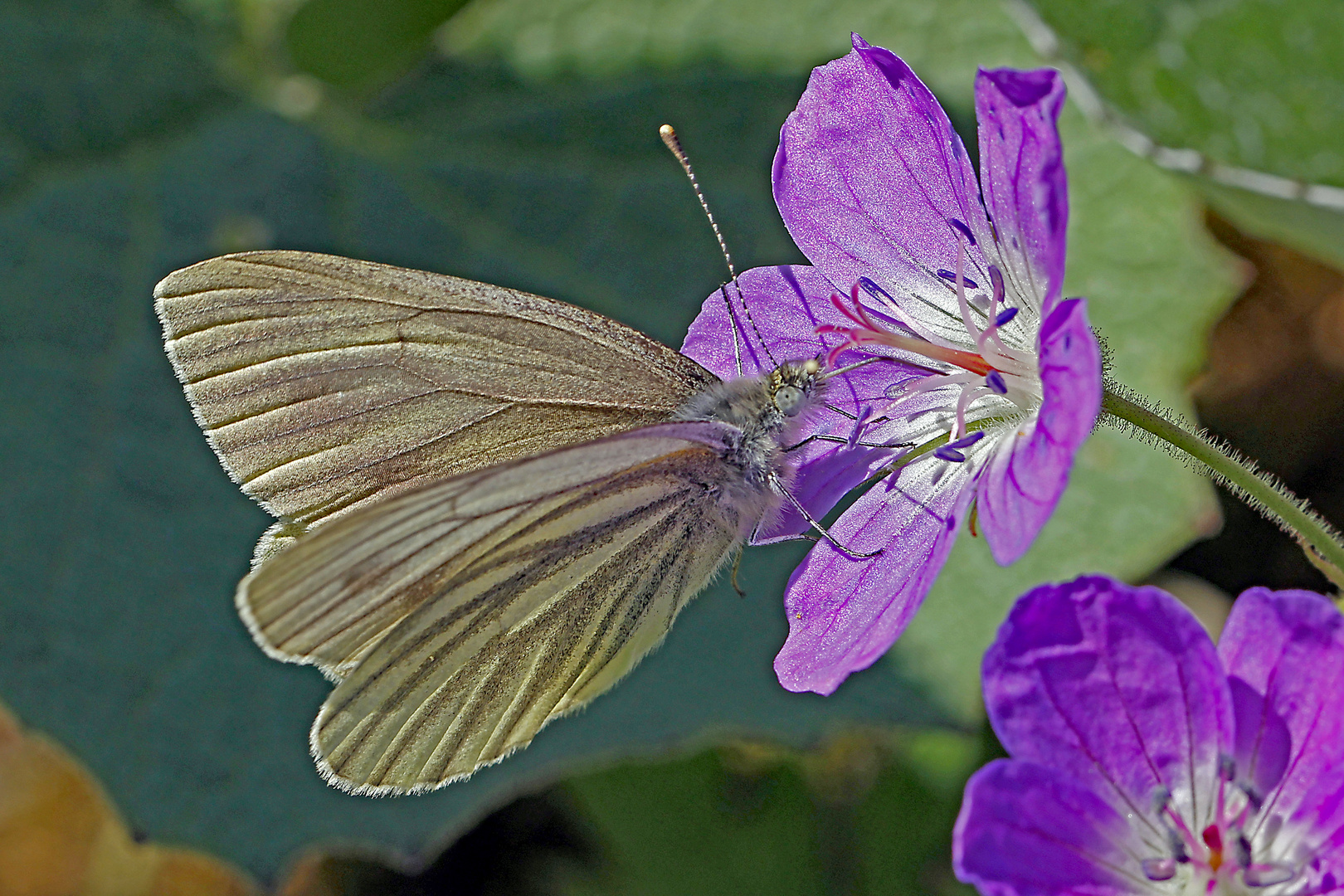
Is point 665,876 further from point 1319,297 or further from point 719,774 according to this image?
point 1319,297

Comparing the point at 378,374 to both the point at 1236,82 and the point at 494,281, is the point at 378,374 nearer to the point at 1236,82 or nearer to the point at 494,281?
the point at 494,281

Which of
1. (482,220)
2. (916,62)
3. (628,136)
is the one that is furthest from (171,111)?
(916,62)

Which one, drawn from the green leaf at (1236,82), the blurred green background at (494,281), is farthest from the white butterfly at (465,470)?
the green leaf at (1236,82)

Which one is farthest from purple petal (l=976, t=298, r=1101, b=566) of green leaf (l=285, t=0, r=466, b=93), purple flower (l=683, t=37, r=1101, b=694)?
green leaf (l=285, t=0, r=466, b=93)

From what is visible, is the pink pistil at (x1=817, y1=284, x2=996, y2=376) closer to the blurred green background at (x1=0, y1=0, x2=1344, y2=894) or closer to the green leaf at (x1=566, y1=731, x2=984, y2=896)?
the blurred green background at (x1=0, y1=0, x2=1344, y2=894)

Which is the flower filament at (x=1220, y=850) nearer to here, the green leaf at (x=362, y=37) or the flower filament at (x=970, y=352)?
the flower filament at (x=970, y=352)

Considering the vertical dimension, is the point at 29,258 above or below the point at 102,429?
above

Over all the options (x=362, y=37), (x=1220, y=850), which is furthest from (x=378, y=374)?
(x=362, y=37)
